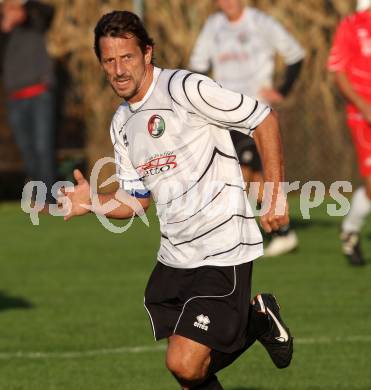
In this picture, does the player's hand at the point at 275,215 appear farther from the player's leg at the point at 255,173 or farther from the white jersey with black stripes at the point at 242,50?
the white jersey with black stripes at the point at 242,50

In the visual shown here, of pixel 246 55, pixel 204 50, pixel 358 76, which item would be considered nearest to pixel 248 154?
pixel 246 55

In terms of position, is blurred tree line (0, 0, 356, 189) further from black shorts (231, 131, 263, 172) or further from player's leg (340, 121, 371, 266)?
player's leg (340, 121, 371, 266)

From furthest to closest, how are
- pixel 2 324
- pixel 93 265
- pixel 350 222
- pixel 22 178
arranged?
pixel 22 178
pixel 93 265
pixel 350 222
pixel 2 324

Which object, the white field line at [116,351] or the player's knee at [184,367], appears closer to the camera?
the player's knee at [184,367]

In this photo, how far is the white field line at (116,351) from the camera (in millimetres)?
8852

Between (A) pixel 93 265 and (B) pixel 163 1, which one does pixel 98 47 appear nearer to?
(A) pixel 93 265

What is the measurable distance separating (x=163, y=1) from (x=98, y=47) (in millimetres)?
14991

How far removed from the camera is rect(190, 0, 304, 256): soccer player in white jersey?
1354 cm

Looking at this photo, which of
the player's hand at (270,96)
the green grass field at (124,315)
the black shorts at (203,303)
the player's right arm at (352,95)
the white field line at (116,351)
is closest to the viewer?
the black shorts at (203,303)

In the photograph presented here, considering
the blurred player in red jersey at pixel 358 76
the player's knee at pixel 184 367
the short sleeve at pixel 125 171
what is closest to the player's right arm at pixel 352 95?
the blurred player in red jersey at pixel 358 76

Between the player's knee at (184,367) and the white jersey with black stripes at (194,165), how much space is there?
503mm

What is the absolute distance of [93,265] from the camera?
44.1 feet

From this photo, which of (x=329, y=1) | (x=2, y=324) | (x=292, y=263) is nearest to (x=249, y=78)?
(x=292, y=263)

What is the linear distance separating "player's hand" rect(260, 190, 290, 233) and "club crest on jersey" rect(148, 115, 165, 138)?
2.12 feet
